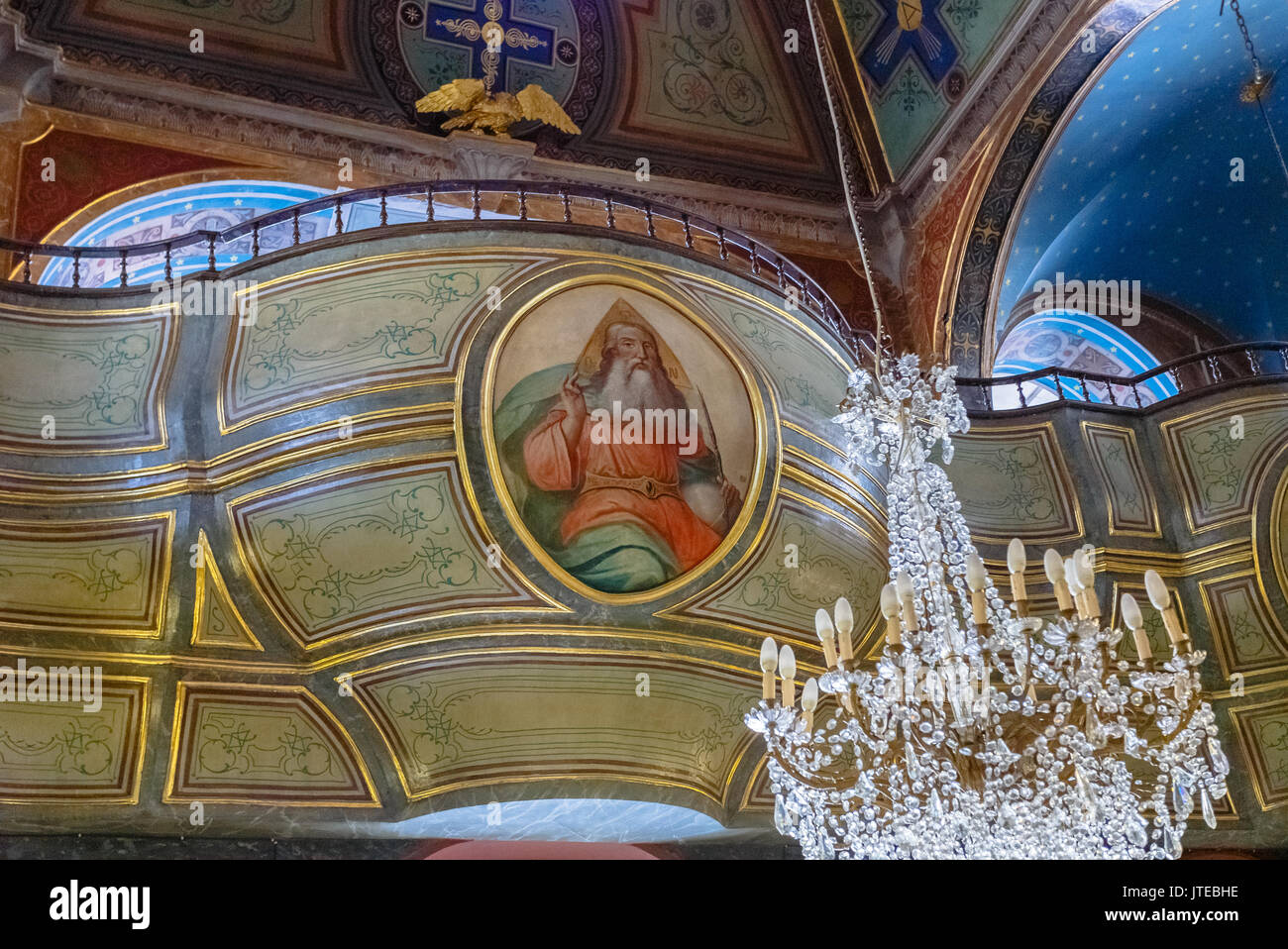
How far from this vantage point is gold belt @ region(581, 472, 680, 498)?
21.6 feet

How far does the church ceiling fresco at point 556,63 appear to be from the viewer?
27.7 feet

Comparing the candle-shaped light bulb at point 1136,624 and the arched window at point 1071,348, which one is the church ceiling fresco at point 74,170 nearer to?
the candle-shaped light bulb at point 1136,624

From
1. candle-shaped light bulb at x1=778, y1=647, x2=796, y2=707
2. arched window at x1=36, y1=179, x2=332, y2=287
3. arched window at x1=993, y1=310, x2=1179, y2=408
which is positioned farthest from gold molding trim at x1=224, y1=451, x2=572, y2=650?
arched window at x1=993, y1=310, x2=1179, y2=408

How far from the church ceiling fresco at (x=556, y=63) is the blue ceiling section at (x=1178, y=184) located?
1872mm

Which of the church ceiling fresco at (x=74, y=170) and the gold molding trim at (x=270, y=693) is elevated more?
the church ceiling fresco at (x=74, y=170)

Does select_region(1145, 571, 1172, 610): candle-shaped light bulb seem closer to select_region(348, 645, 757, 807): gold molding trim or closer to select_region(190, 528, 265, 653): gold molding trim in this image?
select_region(348, 645, 757, 807): gold molding trim

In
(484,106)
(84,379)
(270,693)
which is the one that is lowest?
(270,693)

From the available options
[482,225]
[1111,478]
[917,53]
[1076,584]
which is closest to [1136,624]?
[1076,584]

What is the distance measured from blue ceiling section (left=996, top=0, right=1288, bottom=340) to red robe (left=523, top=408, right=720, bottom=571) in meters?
3.71

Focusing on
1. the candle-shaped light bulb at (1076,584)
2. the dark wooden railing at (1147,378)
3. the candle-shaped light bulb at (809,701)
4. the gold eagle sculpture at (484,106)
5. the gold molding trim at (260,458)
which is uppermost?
the gold eagle sculpture at (484,106)

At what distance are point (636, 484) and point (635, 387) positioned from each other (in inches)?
20.9

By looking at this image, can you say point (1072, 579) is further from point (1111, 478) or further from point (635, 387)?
point (1111, 478)

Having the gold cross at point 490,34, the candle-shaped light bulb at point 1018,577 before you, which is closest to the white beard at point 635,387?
the candle-shaped light bulb at point 1018,577

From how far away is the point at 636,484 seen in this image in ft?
21.7
